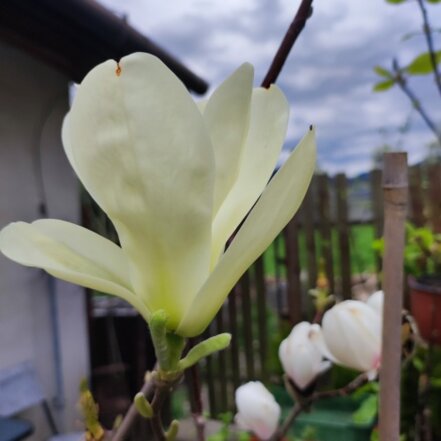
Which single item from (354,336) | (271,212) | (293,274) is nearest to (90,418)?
(271,212)

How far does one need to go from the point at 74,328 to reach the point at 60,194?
0.60 metres

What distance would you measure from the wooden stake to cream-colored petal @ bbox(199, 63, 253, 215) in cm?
8

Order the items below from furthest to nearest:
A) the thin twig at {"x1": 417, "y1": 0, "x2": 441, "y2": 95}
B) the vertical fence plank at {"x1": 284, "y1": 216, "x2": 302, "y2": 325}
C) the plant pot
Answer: the vertical fence plank at {"x1": 284, "y1": 216, "x2": 302, "y2": 325} → the plant pot → the thin twig at {"x1": 417, "y1": 0, "x2": 441, "y2": 95}

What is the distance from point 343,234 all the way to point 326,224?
0.32 ft

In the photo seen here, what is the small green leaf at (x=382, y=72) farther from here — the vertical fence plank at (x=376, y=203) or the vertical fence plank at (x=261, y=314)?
the vertical fence plank at (x=261, y=314)

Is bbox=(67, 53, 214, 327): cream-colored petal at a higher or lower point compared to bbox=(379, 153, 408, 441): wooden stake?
higher

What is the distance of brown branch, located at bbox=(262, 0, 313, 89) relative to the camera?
298 millimetres

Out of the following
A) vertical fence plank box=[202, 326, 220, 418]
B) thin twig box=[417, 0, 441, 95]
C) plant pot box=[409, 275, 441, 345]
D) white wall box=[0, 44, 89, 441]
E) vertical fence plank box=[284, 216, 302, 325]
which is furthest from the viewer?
vertical fence plank box=[202, 326, 220, 418]

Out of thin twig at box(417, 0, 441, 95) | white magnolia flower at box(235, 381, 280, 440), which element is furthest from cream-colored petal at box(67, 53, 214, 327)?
thin twig at box(417, 0, 441, 95)

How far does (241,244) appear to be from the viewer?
0.22m

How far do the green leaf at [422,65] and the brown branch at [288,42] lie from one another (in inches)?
35.7

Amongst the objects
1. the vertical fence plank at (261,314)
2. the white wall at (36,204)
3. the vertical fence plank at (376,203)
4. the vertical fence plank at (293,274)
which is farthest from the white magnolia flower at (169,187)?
the vertical fence plank at (261,314)

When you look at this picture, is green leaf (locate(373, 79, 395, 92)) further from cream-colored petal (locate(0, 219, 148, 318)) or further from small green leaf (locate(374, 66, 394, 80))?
cream-colored petal (locate(0, 219, 148, 318))

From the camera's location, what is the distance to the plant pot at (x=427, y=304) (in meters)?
1.56
